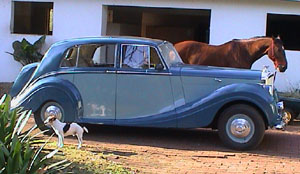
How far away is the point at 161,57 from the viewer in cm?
Answer: 838

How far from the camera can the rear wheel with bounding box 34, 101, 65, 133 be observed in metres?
8.52

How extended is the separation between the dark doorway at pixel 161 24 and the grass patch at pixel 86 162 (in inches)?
436

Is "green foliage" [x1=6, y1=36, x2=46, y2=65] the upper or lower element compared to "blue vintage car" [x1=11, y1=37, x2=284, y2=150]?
upper

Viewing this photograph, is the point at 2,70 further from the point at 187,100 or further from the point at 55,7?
the point at 187,100

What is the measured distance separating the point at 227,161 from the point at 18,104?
11.9 ft

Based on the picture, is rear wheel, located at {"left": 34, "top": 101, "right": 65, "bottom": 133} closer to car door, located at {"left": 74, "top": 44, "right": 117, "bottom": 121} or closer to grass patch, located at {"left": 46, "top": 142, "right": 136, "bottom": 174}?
car door, located at {"left": 74, "top": 44, "right": 117, "bottom": 121}

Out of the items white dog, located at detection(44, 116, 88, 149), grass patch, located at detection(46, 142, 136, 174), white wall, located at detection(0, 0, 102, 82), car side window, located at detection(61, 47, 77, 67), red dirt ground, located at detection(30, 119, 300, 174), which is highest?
white wall, located at detection(0, 0, 102, 82)

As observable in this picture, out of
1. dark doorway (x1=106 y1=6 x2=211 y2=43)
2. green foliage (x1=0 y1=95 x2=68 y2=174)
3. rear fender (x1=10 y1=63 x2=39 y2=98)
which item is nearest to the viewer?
green foliage (x1=0 y1=95 x2=68 y2=174)

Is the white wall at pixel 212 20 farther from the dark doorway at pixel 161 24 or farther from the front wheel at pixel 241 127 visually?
the front wheel at pixel 241 127

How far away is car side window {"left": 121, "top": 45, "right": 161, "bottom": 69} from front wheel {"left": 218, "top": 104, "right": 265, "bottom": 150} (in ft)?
4.83

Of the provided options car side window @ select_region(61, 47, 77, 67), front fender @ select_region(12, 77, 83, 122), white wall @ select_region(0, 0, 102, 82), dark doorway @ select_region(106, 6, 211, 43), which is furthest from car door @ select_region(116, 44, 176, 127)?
dark doorway @ select_region(106, 6, 211, 43)

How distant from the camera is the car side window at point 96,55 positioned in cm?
853

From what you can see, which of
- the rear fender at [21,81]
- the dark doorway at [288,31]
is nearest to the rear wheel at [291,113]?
the rear fender at [21,81]

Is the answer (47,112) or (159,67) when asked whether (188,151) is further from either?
(47,112)
